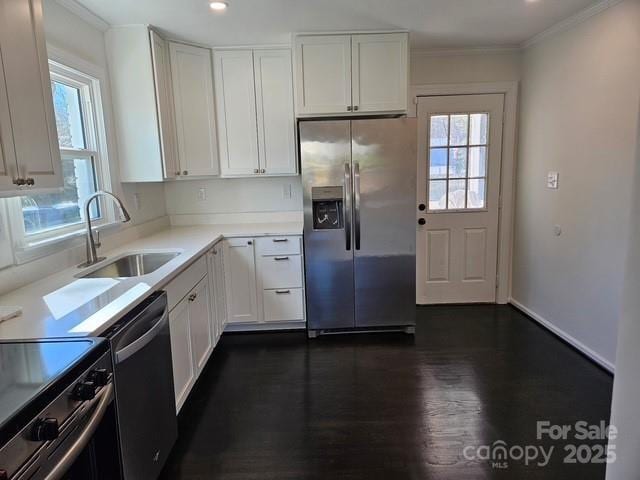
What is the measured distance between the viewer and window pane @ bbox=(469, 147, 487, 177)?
3820 mm

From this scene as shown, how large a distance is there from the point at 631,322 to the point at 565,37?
282cm

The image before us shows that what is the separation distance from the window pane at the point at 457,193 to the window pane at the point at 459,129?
37 cm

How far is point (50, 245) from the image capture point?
2.14 m

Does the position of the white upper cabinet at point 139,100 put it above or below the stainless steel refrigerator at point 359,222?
above

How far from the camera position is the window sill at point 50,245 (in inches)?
76.7

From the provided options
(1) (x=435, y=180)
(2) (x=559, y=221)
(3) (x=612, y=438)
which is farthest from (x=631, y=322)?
(1) (x=435, y=180)

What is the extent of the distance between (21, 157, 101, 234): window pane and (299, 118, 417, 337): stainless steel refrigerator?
146 centimetres

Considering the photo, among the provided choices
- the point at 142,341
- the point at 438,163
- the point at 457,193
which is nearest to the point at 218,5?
the point at 142,341

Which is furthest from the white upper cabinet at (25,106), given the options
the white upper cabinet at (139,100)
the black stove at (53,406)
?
the white upper cabinet at (139,100)

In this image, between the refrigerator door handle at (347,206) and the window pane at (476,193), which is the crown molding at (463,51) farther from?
the refrigerator door handle at (347,206)

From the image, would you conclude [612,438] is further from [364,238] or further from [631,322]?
[364,238]

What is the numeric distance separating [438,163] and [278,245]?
174 centimetres

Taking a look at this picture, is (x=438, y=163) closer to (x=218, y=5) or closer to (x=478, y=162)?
(x=478, y=162)

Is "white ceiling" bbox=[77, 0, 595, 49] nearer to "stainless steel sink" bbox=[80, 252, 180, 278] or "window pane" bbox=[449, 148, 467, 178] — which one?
"window pane" bbox=[449, 148, 467, 178]
